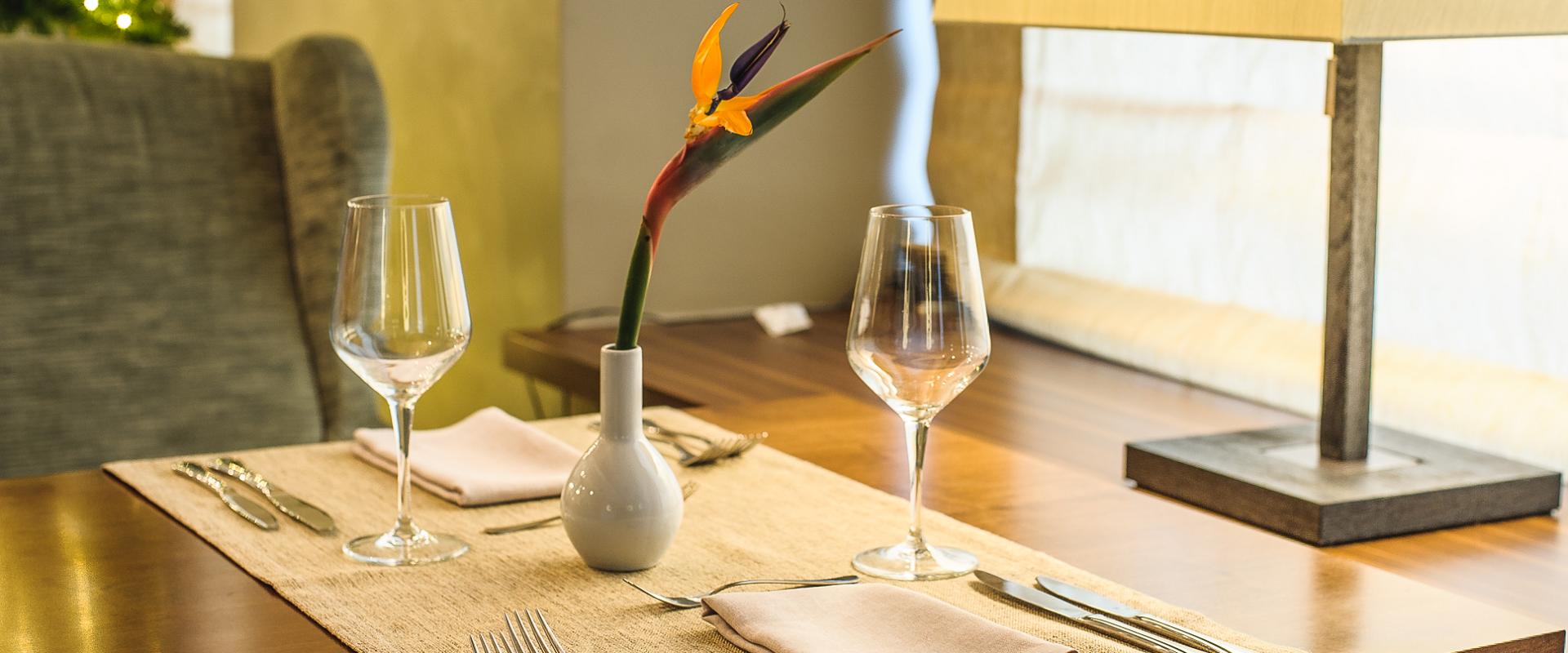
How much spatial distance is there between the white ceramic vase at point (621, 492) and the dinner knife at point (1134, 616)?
209 mm

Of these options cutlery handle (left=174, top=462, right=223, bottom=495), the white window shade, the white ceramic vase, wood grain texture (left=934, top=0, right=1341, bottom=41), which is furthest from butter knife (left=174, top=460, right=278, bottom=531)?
the white window shade

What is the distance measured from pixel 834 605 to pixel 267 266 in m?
1.31

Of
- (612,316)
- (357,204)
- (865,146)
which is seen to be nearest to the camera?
(357,204)

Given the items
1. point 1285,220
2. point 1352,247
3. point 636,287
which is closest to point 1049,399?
point 1285,220

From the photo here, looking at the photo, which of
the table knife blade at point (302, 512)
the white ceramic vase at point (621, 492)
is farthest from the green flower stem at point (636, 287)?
the table knife blade at point (302, 512)

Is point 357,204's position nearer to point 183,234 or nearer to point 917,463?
point 917,463

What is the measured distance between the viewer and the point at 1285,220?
196cm

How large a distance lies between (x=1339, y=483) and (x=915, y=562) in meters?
0.46

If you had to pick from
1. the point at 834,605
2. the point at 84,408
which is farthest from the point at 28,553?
the point at 84,408

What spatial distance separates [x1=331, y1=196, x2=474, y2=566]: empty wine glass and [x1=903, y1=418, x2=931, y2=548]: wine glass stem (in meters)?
0.25

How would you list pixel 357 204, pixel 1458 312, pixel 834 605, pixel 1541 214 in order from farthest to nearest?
1. pixel 1458 312
2. pixel 1541 214
3. pixel 357 204
4. pixel 834 605

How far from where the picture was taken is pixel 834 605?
2.61 feet

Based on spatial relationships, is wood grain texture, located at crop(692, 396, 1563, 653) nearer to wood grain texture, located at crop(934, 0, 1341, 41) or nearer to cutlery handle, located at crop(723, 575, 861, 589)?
cutlery handle, located at crop(723, 575, 861, 589)

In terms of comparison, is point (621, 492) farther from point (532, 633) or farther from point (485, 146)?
point (485, 146)
